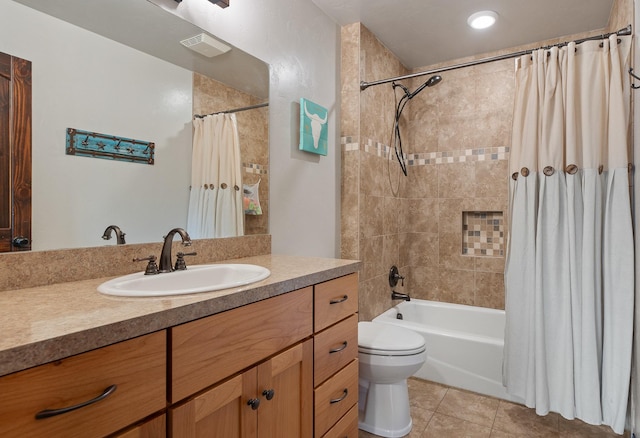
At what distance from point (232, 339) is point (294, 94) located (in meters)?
1.46

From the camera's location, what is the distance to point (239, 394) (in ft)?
3.22

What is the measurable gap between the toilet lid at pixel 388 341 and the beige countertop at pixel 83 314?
875 millimetres

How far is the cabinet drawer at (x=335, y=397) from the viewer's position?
133 cm

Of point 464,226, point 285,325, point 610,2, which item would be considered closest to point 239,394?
point 285,325

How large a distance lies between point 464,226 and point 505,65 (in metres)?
1.30

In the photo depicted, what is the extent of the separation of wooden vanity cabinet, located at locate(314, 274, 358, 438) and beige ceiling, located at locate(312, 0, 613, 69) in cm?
173

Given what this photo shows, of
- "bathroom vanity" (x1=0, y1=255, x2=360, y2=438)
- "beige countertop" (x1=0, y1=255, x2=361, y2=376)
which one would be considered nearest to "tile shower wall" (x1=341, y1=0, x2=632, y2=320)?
"bathroom vanity" (x1=0, y1=255, x2=360, y2=438)

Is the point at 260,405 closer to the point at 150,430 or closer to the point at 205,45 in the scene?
the point at 150,430

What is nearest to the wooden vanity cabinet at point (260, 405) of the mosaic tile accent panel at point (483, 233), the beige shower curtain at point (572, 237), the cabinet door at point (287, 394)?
the cabinet door at point (287, 394)

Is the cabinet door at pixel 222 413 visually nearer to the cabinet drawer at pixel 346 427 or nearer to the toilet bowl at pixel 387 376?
the cabinet drawer at pixel 346 427

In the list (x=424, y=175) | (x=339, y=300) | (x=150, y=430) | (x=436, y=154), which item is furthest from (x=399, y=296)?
(x=150, y=430)

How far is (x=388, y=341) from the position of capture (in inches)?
75.6

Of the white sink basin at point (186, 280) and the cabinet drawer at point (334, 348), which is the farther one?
the cabinet drawer at point (334, 348)

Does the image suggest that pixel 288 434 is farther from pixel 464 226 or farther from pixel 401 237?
pixel 464 226
